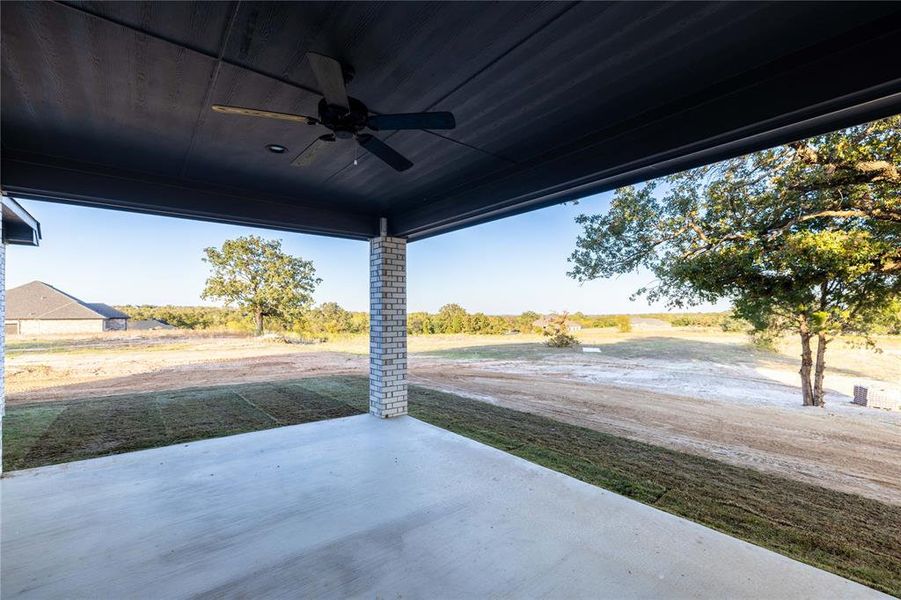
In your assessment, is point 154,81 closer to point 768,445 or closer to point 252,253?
point 768,445

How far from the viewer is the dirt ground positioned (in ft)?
12.9

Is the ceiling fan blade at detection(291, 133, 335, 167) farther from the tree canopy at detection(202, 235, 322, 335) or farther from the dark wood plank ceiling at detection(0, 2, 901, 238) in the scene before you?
the tree canopy at detection(202, 235, 322, 335)

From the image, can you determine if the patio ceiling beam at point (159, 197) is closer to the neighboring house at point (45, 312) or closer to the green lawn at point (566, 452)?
the green lawn at point (566, 452)

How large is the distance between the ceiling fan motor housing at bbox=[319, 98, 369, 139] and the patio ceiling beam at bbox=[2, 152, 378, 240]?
224 centimetres

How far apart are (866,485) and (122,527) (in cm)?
568

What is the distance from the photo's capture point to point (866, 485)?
3055 millimetres

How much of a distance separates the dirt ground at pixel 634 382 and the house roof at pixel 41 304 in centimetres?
445

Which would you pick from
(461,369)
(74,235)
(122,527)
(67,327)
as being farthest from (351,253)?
(122,527)

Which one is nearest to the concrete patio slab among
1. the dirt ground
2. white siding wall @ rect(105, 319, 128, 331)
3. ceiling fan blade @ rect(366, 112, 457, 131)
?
the dirt ground

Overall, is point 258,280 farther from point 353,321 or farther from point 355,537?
point 355,537

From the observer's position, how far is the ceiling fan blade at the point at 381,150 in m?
2.04

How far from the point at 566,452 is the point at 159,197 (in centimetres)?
456

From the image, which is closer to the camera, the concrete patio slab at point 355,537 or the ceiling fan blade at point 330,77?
the ceiling fan blade at point 330,77

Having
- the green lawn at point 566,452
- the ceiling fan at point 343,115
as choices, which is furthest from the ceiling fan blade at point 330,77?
the green lawn at point 566,452
